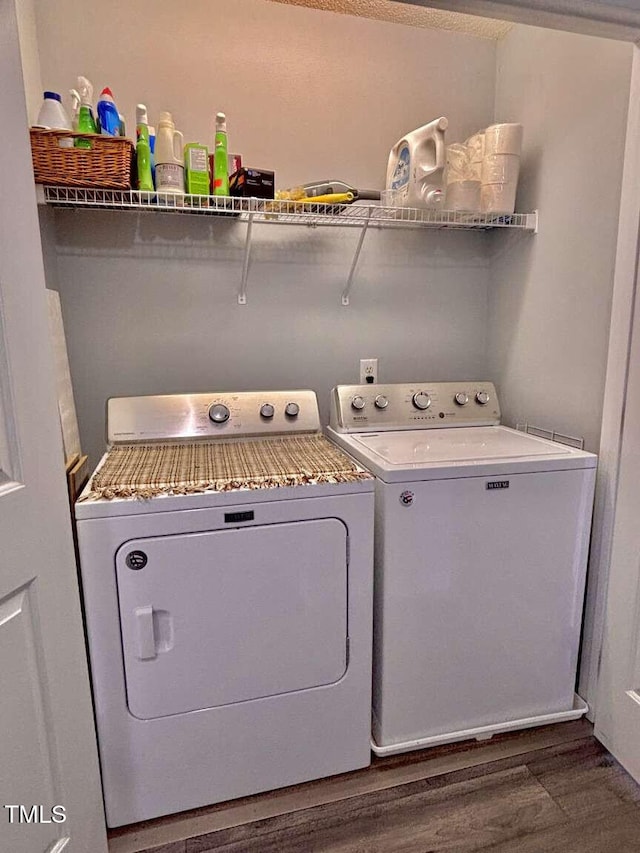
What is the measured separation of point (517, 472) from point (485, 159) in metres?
1.15

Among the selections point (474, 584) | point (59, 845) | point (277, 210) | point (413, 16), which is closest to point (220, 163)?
point (277, 210)

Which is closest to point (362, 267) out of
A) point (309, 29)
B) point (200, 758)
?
point (309, 29)

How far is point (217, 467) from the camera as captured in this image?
1454 millimetres

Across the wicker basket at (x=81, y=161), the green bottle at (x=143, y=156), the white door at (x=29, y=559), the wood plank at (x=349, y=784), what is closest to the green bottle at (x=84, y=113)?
the wicker basket at (x=81, y=161)

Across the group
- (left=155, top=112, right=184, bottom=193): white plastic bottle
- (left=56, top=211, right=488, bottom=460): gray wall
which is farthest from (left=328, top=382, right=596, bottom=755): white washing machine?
(left=155, top=112, right=184, bottom=193): white plastic bottle

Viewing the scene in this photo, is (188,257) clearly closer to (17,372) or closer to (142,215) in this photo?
(142,215)

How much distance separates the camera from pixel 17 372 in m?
0.97

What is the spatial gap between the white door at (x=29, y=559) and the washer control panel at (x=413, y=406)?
3.48ft

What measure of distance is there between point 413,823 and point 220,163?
6.58 feet

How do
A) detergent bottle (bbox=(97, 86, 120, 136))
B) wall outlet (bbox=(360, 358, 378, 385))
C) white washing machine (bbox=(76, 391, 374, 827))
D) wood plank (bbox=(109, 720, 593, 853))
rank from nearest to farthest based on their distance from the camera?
white washing machine (bbox=(76, 391, 374, 827)) < wood plank (bbox=(109, 720, 593, 853)) < detergent bottle (bbox=(97, 86, 120, 136)) < wall outlet (bbox=(360, 358, 378, 385))

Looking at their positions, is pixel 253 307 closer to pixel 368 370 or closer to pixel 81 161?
pixel 368 370

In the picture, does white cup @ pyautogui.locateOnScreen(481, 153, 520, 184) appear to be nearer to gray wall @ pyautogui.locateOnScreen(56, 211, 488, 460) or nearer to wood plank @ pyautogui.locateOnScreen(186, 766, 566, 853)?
gray wall @ pyautogui.locateOnScreen(56, 211, 488, 460)

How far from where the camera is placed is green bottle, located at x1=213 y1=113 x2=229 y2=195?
160 cm

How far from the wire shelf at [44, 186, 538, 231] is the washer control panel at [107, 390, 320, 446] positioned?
0.61 metres
